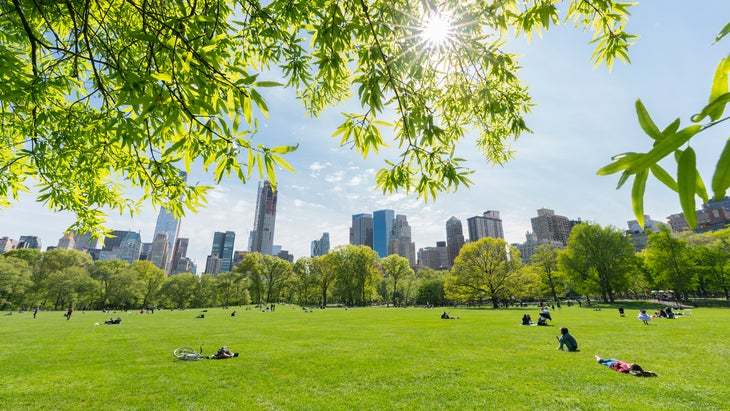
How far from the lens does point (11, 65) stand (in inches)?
120

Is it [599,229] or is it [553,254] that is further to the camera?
[553,254]

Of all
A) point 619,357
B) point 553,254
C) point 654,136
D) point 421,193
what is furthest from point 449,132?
point 553,254

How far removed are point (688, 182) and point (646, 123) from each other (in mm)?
236

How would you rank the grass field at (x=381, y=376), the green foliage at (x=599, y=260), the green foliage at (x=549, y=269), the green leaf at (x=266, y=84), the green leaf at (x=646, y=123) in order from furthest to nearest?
1. the green foliage at (x=549, y=269)
2. the green foliage at (x=599, y=260)
3. the grass field at (x=381, y=376)
4. the green leaf at (x=266, y=84)
5. the green leaf at (x=646, y=123)

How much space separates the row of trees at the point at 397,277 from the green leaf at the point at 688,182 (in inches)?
1944

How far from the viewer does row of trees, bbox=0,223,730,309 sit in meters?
47.4

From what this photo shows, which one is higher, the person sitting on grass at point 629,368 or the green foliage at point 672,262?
the green foliage at point 672,262

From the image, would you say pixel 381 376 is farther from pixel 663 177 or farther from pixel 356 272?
pixel 356 272

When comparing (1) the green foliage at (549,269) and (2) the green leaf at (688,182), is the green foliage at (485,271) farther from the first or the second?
(2) the green leaf at (688,182)

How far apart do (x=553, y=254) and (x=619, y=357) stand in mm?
57252

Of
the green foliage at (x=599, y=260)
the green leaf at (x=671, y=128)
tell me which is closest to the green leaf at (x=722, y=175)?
the green leaf at (x=671, y=128)

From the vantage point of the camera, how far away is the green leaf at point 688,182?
0.93 metres

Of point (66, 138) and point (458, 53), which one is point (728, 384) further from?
point (66, 138)

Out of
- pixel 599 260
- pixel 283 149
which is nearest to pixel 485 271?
pixel 599 260
